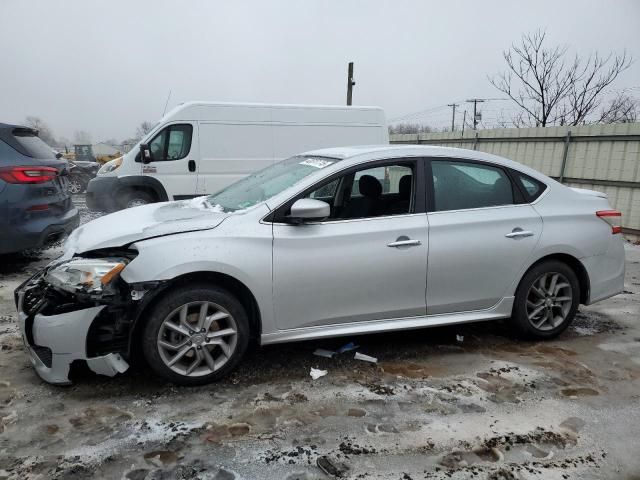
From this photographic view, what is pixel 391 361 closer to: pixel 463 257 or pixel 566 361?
pixel 463 257

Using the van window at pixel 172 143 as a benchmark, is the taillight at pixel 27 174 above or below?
below

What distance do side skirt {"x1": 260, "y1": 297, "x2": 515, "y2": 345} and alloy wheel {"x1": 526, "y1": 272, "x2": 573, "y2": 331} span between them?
0.23 meters

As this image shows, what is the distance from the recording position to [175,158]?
952cm

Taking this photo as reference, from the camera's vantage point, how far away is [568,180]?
10461mm

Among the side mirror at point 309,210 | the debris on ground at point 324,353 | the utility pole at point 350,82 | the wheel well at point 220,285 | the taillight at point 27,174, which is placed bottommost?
the debris on ground at point 324,353

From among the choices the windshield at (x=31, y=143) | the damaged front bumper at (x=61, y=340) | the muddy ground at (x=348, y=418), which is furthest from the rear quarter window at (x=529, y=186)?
the windshield at (x=31, y=143)

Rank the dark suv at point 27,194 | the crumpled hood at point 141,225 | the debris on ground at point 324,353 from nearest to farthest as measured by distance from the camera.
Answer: the crumpled hood at point 141,225 → the debris on ground at point 324,353 → the dark suv at point 27,194

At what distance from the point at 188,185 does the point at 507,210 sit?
6.94 metres

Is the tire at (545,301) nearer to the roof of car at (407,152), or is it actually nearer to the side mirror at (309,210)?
the roof of car at (407,152)

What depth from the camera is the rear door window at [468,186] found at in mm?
3881

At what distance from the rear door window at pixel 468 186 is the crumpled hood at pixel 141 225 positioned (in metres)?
1.67

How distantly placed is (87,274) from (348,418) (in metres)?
1.83

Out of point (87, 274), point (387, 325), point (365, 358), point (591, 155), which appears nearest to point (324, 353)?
point (365, 358)

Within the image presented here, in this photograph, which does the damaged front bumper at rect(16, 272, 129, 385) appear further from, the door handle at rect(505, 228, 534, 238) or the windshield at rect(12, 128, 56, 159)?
the windshield at rect(12, 128, 56, 159)
